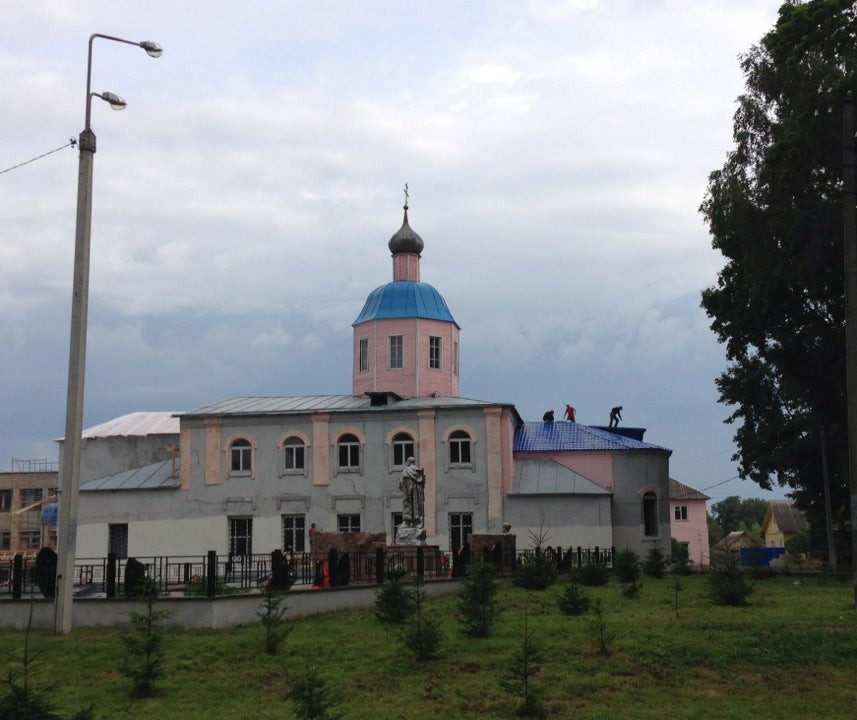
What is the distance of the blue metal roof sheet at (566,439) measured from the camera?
4388cm

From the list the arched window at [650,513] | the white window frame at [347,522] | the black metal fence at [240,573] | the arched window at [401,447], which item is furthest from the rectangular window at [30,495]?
the black metal fence at [240,573]

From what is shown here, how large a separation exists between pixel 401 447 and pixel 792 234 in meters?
19.4

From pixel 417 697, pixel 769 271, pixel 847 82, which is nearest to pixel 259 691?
pixel 417 697

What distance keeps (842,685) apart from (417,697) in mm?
5328

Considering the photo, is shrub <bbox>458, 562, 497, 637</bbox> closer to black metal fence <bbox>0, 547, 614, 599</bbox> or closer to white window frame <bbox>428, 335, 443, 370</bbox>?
black metal fence <bbox>0, 547, 614, 599</bbox>

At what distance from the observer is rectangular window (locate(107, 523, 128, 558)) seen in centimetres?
4366

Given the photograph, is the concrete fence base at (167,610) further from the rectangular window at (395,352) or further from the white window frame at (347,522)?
the rectangular window at (395,352)

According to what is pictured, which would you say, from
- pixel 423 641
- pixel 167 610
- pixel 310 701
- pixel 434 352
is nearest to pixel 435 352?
pixel 434 352

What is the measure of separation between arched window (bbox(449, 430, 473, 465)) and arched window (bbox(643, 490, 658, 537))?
7312 millimetres

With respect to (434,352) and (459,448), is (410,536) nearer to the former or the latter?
(459,448)

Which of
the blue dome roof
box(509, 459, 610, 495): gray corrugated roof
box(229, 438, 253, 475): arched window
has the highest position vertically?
the blue dome roof

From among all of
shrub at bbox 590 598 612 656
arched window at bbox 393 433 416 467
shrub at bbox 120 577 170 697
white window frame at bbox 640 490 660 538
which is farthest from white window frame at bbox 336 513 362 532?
shrub at bbox 120 577 170 697

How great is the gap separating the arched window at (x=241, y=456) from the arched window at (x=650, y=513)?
15875 millimetres

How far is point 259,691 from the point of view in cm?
1391
